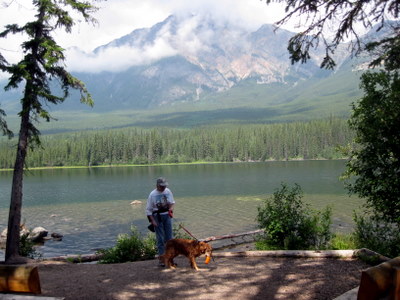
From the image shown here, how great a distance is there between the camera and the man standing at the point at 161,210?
388 inches

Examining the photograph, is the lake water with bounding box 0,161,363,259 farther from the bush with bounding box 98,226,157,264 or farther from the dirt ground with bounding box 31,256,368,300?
the dirt ground with bounding box 31,256,368,300

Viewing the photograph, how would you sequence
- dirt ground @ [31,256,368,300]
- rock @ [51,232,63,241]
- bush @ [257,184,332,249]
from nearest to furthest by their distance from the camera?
dirt ground @ [31,256,368,300], bush @ [257,184,332,249], rock @ [51,232,63,241]

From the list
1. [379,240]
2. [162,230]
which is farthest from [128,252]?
[379,240]

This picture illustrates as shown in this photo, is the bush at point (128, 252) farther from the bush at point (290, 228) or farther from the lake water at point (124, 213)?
the lake water at point (124, 213)

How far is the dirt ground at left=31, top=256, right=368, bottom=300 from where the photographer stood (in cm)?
668

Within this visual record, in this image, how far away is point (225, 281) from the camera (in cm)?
754

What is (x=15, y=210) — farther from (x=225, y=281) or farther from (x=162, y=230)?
(x=225, y=281)

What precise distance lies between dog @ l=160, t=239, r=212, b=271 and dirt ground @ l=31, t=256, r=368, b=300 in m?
0.24

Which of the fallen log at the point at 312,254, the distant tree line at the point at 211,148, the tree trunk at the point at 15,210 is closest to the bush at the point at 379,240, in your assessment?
the fallen log at the point at 312,254

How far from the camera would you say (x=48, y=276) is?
9766 mm

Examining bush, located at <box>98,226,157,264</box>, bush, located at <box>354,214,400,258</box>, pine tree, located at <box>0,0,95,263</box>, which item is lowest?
bush, located at <box>98,226,157,264</box>

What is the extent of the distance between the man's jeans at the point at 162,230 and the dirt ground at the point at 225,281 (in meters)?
0.57

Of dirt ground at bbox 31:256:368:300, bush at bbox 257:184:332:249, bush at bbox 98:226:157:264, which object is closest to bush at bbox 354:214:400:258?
bush at bbox 257:184:332:249

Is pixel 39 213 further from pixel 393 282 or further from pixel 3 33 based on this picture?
pixel 393 282
